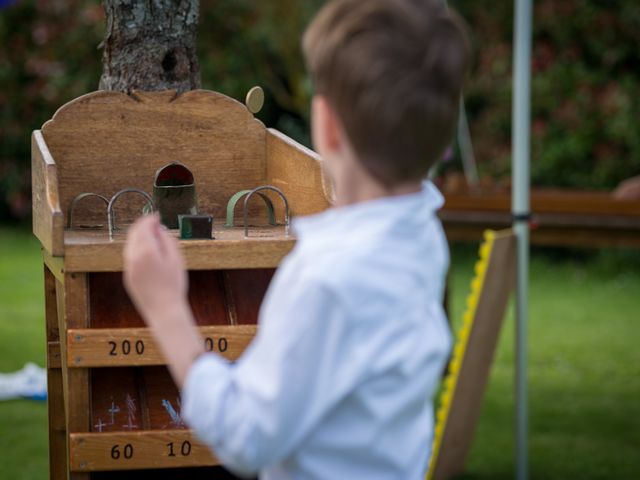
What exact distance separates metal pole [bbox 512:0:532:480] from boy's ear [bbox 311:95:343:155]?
98.6 inches

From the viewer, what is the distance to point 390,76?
54.2 inches

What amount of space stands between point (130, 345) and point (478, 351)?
2.06 m

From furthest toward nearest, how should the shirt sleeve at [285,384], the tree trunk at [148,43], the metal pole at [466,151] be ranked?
the metal pole at [466,151]
the tree trunk at [148,43]
the shirt sleeve at [285,384]

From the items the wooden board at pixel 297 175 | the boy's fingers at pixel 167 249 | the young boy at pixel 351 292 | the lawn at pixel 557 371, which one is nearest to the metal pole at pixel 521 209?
the lawn at pixel 557 371

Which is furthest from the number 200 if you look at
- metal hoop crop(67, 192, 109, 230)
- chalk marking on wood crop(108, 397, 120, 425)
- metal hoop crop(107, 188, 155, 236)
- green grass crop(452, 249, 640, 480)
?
green grass crop(452, 249, 640, 480)

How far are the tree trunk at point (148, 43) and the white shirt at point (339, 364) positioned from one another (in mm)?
1377

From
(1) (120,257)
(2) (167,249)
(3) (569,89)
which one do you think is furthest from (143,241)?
(3) (569,89)

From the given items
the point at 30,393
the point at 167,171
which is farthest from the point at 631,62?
the point at 167,171

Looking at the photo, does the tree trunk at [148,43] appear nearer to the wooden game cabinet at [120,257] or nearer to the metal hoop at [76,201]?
the wooden game cabinet at [120,257]

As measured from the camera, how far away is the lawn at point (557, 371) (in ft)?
15.7

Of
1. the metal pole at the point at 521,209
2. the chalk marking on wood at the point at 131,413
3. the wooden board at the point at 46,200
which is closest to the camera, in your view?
the wooden board at the point at 46,200

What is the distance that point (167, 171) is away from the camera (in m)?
2.43

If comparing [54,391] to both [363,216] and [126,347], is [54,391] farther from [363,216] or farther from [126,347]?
[363,216]

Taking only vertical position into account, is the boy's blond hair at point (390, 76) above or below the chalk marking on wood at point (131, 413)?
above
